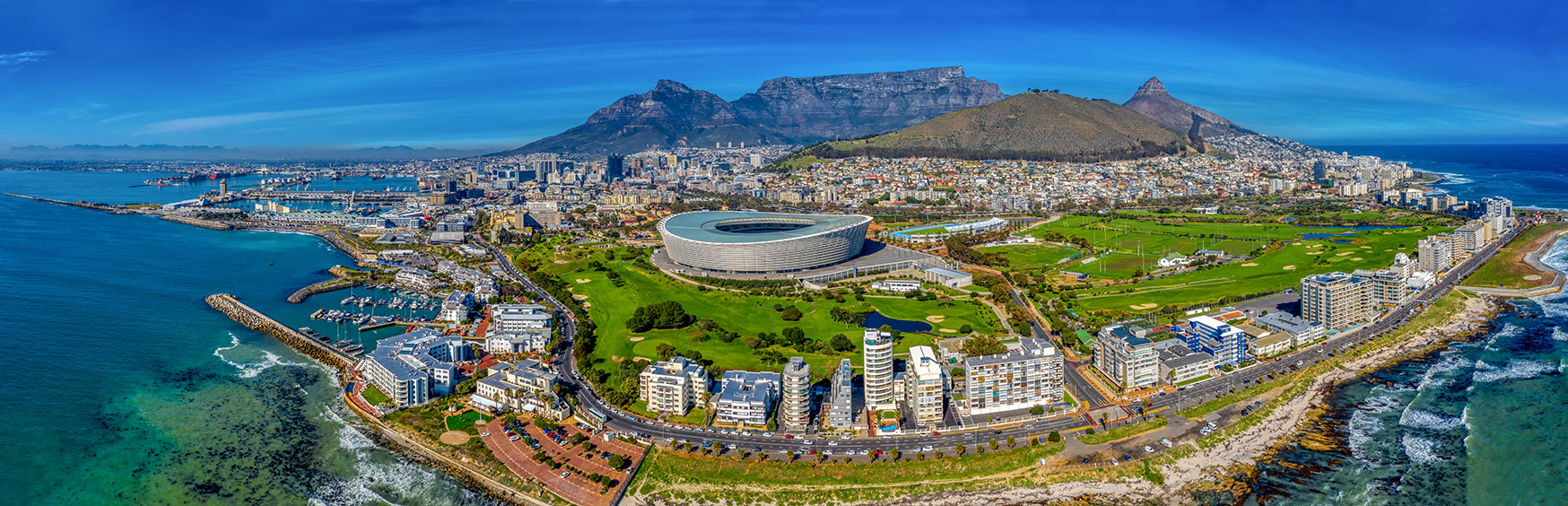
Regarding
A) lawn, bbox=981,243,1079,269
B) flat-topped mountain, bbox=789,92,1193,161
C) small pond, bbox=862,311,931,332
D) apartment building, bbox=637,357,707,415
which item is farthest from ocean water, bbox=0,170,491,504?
flat-topped mountain, bbox=789,92,1193,161

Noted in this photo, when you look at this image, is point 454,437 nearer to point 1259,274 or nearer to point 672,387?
point 672,387

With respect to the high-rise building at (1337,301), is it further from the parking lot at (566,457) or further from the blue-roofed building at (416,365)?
the blue-roofed building at (416,365)

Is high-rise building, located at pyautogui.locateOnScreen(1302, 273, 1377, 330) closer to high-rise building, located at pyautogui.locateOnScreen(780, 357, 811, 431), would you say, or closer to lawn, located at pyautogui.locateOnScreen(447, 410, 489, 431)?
high-rise building, located at pyautogui.locateOnScreen(780, 357, 811, 431)

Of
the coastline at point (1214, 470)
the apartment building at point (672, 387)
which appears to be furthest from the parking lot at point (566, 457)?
the coastline at point (1214, 470)

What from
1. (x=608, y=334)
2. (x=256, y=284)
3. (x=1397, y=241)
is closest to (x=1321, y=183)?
(x=1397, y=241)

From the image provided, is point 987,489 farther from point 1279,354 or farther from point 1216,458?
point 1279,354

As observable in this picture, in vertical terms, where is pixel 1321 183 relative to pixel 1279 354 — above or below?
above

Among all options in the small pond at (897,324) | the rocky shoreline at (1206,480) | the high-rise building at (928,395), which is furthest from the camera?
the small pond at (897,324)
